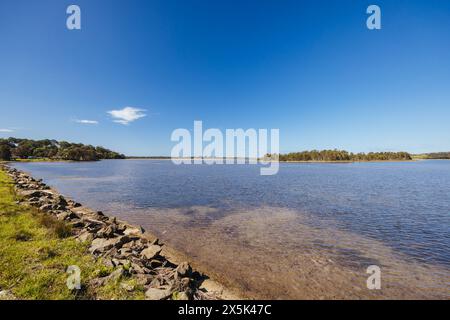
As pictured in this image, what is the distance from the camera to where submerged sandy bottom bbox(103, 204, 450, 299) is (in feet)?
31.6

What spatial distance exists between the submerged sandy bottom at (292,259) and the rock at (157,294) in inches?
145

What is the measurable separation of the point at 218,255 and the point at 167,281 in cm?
522

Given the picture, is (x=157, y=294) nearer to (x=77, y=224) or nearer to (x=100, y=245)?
(x=100, y=245)

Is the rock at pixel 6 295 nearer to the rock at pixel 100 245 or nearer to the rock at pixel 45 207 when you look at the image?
the rock at pixel 100 245

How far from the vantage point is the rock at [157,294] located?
7.13 metres

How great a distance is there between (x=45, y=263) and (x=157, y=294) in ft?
17.6

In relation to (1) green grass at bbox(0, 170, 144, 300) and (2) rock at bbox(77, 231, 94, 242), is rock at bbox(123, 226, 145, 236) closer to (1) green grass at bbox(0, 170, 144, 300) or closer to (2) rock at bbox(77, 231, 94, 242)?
(2) rock at bbox(77, 231, 94, 242)

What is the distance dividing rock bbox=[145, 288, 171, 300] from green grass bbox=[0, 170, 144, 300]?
0.73 feet

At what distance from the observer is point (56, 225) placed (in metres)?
13.2

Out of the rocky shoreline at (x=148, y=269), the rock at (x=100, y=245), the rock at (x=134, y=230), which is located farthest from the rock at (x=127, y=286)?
the rock at (x=134, y=230)

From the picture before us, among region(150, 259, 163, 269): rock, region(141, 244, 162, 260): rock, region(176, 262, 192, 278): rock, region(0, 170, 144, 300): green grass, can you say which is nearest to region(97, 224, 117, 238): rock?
region(0, 170, 144, 300): green grass
